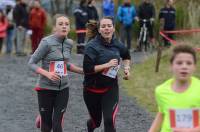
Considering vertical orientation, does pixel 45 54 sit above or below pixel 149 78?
above

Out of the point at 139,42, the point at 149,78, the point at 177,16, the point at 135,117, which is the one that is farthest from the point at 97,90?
the point at 177,16

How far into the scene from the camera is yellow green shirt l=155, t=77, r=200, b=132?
→ 17.8ft

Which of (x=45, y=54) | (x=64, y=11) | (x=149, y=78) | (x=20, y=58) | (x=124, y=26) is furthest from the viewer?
(x=64, y=11)

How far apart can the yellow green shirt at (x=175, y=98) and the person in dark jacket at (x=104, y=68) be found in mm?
2374

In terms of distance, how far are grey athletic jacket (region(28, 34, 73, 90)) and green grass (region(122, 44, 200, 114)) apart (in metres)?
3.61

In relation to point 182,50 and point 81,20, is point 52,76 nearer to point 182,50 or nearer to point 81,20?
point 182,50

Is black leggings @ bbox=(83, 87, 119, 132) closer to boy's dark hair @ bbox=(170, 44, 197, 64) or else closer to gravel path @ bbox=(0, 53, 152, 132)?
gravel path @ bbox=(0, 53, 152, 132)

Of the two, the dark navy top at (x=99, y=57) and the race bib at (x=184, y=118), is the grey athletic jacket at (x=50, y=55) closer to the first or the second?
the dark navy top at (x=99, y=57)

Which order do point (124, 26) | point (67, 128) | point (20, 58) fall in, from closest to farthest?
point (67, 128) → point (20, 58) → point (124, 26)

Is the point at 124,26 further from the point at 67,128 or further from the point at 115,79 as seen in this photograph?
the point at 115,79

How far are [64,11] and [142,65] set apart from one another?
12.9m

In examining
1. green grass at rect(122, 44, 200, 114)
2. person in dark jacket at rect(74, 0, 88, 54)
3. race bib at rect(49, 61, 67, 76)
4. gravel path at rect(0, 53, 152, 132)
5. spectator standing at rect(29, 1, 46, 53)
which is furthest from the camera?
spectator standing at rect(29, 1, 46, 53)

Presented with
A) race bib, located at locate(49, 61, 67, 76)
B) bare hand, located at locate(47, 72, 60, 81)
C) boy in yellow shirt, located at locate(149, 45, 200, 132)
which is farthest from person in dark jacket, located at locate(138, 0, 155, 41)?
boy in yellow shirt, located at locate(149, 45, 200, 132)

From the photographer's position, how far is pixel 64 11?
29906 millimetres
